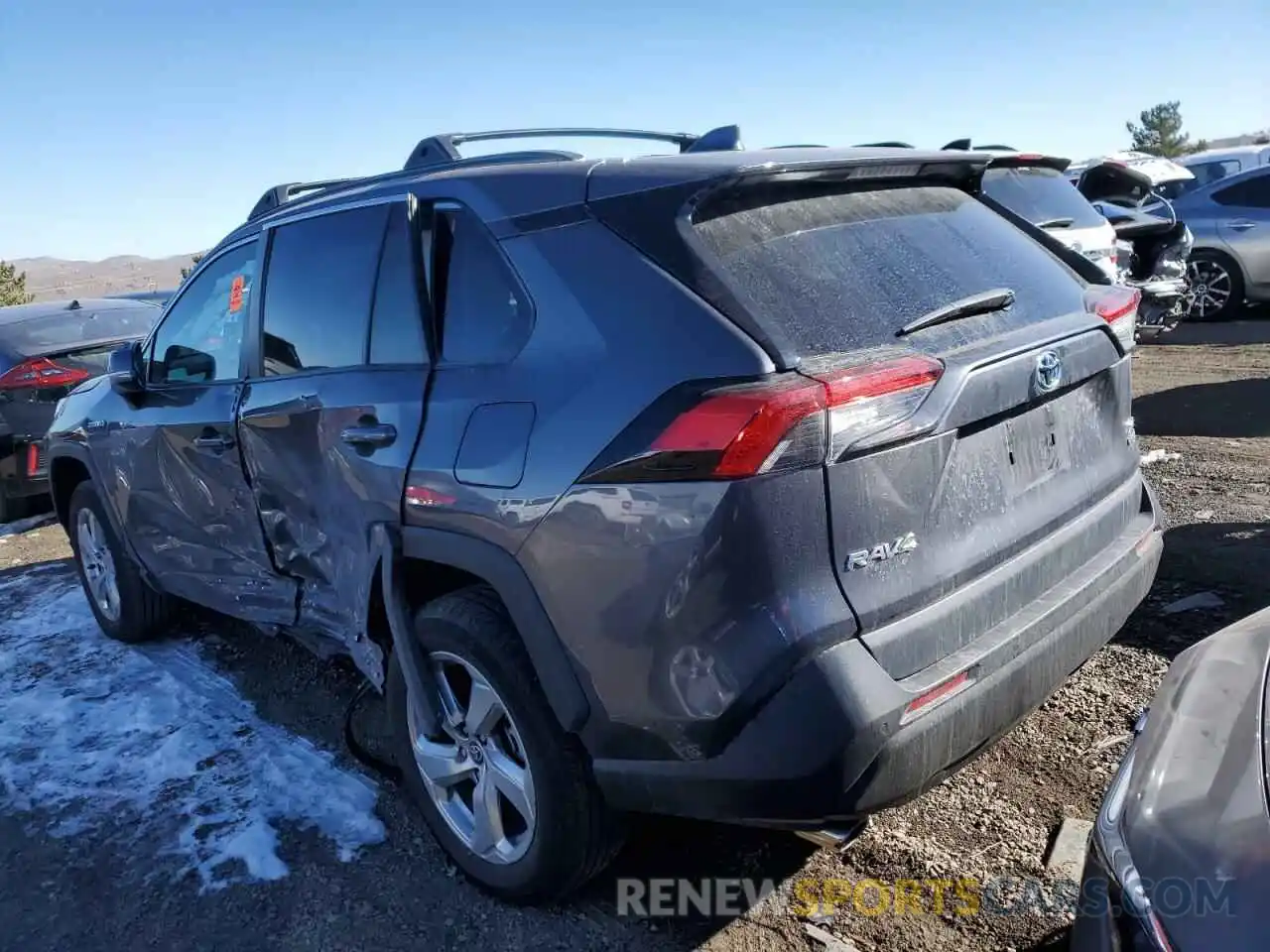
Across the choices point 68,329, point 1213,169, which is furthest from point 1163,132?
point 68,329

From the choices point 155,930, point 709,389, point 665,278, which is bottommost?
point 155,930

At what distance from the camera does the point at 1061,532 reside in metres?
2.55

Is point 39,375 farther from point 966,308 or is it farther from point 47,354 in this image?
point 966,308

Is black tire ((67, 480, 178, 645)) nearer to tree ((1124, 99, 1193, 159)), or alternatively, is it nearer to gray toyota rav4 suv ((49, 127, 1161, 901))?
gray toyota rav4 suv ((49, 127, 1161, 901))

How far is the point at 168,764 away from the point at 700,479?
8.68 feet

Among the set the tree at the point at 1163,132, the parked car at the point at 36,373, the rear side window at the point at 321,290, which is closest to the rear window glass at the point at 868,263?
the rear side window at the point at 321,290

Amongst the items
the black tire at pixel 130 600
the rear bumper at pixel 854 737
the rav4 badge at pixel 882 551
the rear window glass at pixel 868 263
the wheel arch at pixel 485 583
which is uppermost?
the rear window glass at pixel 868 263

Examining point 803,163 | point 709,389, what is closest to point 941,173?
point 803,163

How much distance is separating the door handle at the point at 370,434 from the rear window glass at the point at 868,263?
3.45 ft

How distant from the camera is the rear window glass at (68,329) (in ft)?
24.6

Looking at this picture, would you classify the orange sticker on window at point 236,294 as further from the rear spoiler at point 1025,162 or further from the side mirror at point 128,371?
the rear spoiler at point 1025,162

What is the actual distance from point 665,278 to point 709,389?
1.01 feet

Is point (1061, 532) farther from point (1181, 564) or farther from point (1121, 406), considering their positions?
point (1181, 564)

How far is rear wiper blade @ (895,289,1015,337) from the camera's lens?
7.67 feet
